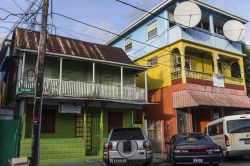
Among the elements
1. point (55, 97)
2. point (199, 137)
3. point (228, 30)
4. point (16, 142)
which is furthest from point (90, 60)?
point (228, 30)

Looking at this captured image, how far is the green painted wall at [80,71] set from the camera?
19297 mm

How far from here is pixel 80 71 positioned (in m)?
20.9

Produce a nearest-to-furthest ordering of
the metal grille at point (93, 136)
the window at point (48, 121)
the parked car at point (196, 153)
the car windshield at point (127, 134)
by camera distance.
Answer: the parked car at point (196, 153), the car windshield at point (127, 134), the window at point (48, 121), the metal grille at point (93, 136)

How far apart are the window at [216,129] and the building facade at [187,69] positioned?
3.90 meters

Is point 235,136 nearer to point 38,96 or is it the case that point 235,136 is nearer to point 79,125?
point 38,96

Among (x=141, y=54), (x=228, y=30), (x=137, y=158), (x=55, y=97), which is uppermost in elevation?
(x=228, y=30)

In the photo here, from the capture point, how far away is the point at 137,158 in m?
11.0

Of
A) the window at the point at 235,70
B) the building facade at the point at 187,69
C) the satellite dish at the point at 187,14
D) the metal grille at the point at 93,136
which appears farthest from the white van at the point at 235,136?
the window at the point at 235,70

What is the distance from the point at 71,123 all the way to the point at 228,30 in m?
15.2

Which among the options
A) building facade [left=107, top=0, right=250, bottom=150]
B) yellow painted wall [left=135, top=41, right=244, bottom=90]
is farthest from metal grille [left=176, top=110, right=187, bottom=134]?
yellow painted wall [left=135, top=41, right=244, bottom=90]

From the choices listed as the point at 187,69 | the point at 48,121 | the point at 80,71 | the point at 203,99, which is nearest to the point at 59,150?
the point at 48,121

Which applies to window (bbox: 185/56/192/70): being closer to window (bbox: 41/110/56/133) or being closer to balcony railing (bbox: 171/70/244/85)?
balcony railing (bbox: 171/70/244/85)

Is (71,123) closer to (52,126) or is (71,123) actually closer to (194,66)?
(52,126)

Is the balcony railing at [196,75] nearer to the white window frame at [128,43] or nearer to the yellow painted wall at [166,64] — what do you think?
the yellow painted wall at [166,64]
